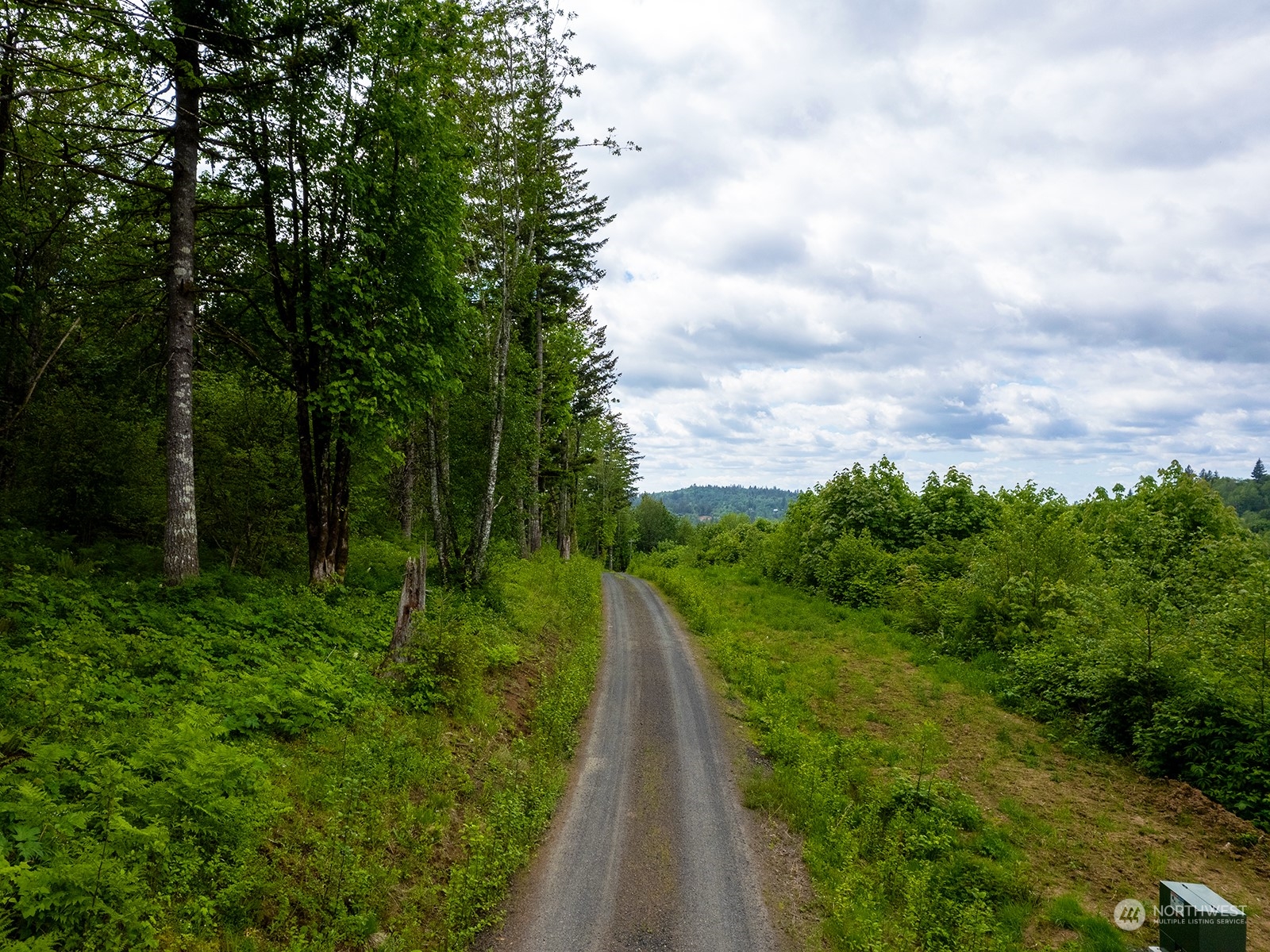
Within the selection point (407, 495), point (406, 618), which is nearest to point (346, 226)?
point (406, 618)

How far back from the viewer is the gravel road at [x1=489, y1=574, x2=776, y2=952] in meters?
6.52

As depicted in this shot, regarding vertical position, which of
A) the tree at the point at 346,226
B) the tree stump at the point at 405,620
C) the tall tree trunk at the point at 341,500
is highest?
the tree at the point at 346,226

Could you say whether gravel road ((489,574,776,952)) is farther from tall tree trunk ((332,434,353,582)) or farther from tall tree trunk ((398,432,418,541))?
tall tree trunk ((398,432,418,541))

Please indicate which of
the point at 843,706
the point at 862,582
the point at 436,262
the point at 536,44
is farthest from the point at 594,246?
the point at 843,706

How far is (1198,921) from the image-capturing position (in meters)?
5.12

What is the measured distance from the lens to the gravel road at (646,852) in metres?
6.52

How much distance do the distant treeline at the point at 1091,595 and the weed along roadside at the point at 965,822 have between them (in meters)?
1.00

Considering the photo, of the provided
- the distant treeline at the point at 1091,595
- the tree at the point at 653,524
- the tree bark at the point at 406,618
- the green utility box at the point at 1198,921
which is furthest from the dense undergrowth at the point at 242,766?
the tree at the point at 653,524

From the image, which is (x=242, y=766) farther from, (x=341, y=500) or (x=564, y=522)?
(x=564, y=522)

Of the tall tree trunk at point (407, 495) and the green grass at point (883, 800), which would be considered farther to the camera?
the tall tree trunk at point (407, 495)

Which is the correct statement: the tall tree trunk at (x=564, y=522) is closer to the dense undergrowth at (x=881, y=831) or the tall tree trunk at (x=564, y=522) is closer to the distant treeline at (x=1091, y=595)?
the distant treeline at (x=1091, y=595)

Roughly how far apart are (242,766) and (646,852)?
5502mm

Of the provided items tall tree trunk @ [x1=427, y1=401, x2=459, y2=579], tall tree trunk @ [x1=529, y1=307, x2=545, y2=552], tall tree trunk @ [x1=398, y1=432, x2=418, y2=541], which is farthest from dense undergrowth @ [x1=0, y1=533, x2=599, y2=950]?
tall tree trunk @ [x1=398, y1=432, x2=418, y2=541]

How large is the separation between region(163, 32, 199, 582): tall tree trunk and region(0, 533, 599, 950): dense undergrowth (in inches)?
34.2
